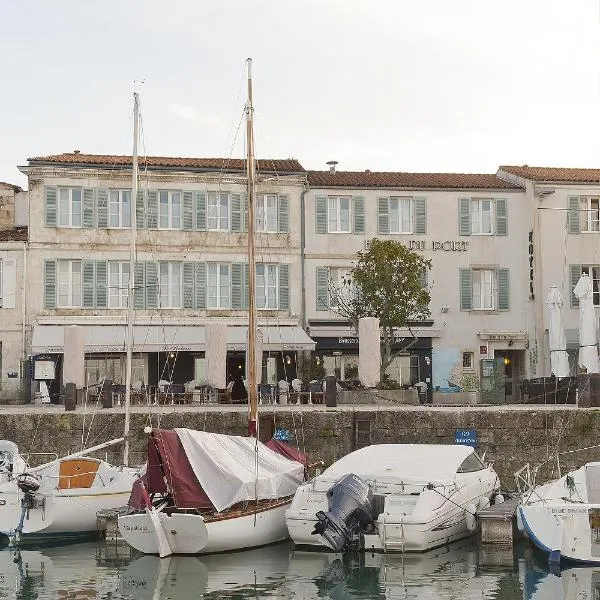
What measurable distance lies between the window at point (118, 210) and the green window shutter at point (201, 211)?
2.41m

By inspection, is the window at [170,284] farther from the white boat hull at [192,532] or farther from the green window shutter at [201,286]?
the white boat hull at [192,532]

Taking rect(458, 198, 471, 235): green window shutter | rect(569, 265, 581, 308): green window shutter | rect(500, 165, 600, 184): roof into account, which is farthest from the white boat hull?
rect(500, 165, 600, 184): roof

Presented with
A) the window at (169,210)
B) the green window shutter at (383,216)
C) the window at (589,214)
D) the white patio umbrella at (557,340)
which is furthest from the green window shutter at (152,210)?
the window at (589,214)

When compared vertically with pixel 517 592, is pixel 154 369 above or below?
above

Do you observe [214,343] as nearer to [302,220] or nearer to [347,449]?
[347,449]

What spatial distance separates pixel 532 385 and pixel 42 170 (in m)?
18.0

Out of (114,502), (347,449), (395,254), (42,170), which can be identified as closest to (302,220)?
(395,254)

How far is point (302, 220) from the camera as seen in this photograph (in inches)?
1634

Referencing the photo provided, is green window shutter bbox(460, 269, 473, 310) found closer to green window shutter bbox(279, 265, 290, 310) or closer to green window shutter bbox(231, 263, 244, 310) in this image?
green window shutter bbox(279, 265, 290, 310)

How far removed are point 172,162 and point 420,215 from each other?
9274 mm

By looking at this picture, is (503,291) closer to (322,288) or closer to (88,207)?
(322,288)

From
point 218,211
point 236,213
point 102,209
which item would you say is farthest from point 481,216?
point 102,209

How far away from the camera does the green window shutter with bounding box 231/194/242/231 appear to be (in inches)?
1607

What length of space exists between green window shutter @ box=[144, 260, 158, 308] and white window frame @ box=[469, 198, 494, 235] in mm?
11866
